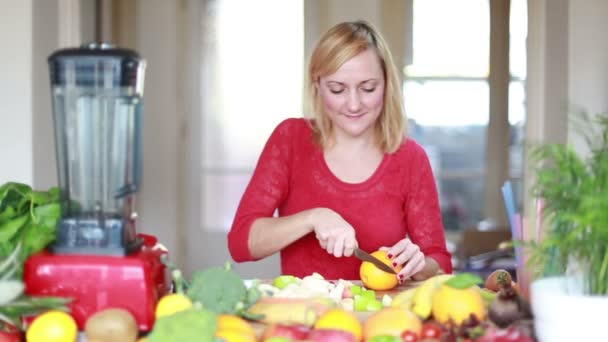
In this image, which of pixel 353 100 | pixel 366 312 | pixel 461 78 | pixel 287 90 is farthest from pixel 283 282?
pixel 461 78

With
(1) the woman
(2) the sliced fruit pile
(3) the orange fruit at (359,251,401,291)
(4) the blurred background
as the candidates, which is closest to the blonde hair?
(1) the woman

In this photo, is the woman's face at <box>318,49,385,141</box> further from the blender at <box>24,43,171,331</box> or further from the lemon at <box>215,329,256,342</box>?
the lemon at <box>215,329,256,342</box>

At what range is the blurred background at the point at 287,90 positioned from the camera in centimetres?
504

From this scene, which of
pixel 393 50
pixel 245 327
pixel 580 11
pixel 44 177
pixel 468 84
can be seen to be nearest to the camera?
pixel 245 327

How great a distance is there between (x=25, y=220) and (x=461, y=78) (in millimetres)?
4974

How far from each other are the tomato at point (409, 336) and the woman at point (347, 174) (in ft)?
2.45

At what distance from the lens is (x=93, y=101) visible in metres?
1.44

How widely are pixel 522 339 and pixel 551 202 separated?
214mm

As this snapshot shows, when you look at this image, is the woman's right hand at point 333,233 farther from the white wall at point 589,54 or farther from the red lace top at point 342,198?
the white wall at point 589,54

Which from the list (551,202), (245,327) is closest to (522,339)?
(551,202)

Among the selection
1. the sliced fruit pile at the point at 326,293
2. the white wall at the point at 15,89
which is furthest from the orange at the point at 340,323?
the white wall at the point at 15,89

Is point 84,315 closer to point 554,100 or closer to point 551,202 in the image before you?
point 551,202

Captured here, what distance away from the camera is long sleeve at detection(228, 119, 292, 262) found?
6.96ft

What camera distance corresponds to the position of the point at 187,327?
1.17 meters
